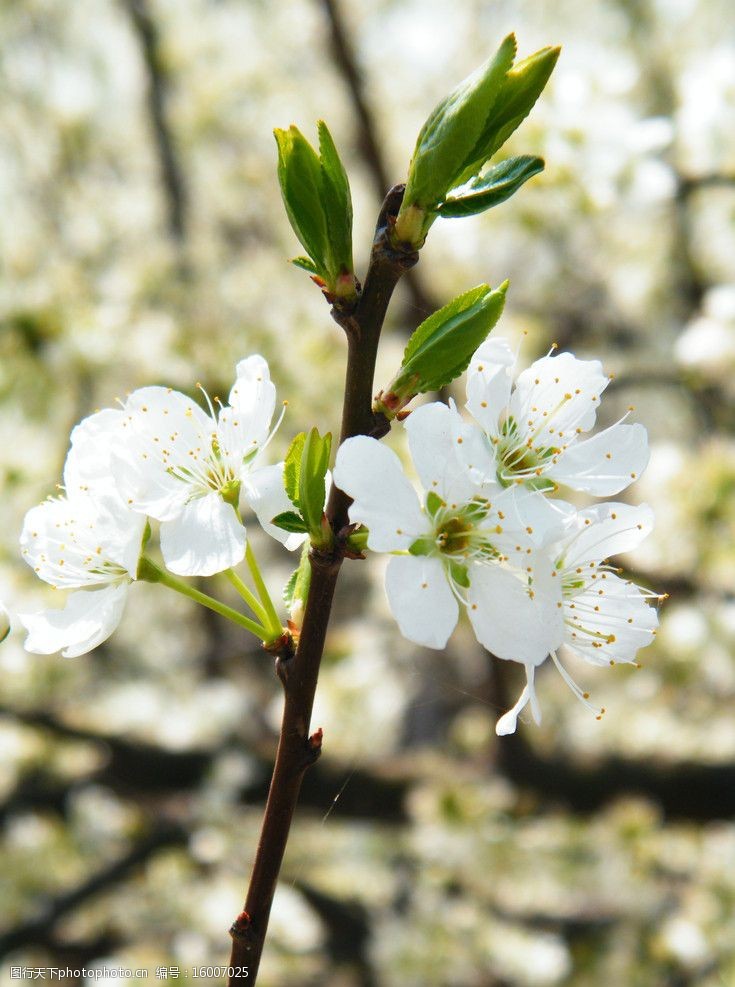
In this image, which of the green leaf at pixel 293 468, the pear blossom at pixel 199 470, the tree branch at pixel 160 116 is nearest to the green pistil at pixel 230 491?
the pear blossom at pixel 199 470

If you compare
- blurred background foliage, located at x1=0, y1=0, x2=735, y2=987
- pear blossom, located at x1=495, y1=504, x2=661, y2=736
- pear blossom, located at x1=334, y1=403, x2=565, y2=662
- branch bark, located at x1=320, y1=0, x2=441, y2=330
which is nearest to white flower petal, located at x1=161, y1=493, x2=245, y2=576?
pear blossom, located at x1=334, y1=403, x2=565, y2=662

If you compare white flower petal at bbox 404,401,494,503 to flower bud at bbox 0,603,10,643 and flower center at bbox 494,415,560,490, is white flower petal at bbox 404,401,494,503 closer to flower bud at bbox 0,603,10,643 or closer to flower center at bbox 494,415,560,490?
flower center at bbox 494,415,560,490

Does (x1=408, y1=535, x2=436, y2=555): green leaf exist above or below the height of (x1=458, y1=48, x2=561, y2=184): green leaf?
below

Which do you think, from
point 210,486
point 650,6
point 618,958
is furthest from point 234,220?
point 210,486

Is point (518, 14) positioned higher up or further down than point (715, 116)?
higher up

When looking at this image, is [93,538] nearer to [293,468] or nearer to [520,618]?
[293,468]

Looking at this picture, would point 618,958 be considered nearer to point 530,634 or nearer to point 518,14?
point 530,634

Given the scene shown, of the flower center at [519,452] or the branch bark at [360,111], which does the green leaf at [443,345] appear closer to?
the flower center at [519,452]
